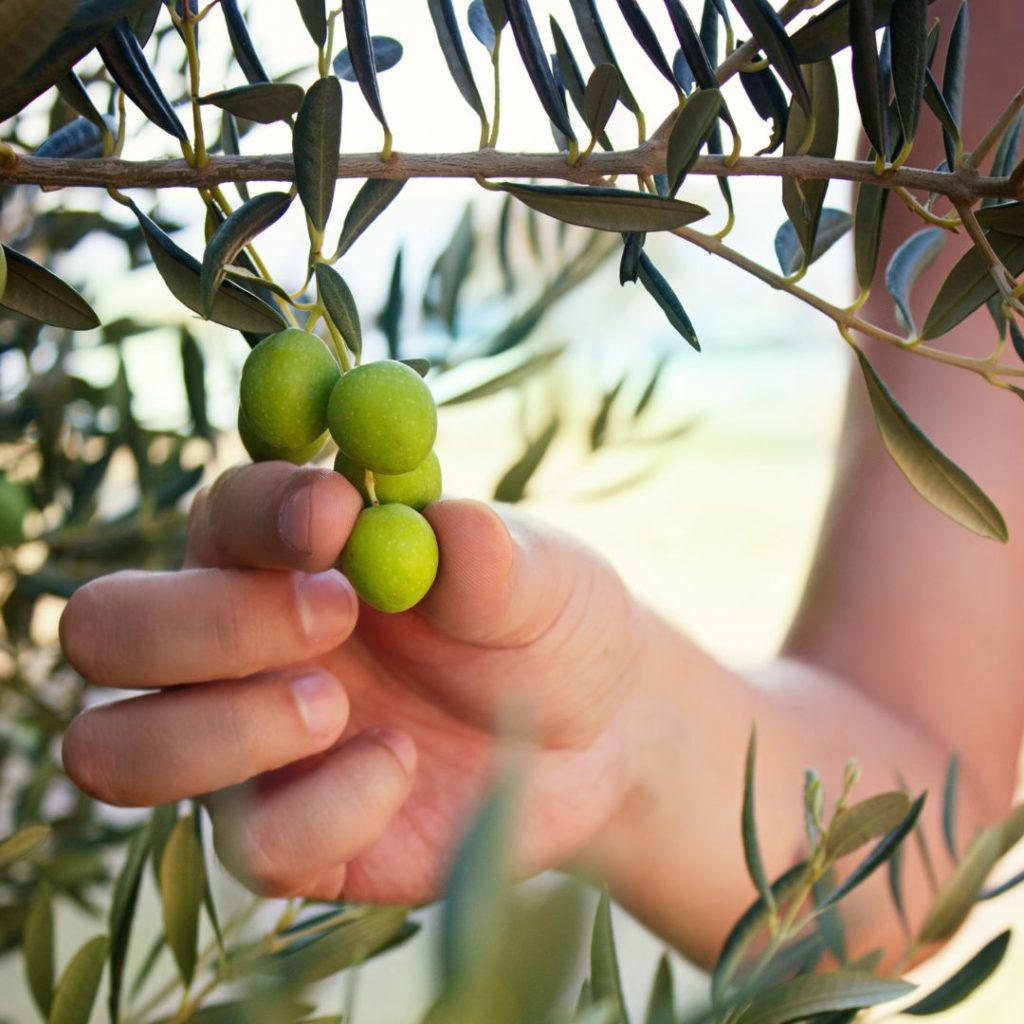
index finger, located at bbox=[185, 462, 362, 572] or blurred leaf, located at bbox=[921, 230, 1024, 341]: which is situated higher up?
blurred leaf, located at bbox=[921, 230, 1024, 341]

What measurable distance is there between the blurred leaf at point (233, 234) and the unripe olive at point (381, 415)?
4cm

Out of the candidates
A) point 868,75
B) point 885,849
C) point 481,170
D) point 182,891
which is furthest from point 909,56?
point 182,891

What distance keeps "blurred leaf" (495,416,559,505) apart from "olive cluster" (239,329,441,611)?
12.0 inches

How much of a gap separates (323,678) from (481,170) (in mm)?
444

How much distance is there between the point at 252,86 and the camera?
0.28 m

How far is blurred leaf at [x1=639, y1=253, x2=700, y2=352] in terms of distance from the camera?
302 mm

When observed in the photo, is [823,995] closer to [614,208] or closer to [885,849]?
[885,849]

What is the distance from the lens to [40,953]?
50 cm

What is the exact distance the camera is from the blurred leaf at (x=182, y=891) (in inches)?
18.5

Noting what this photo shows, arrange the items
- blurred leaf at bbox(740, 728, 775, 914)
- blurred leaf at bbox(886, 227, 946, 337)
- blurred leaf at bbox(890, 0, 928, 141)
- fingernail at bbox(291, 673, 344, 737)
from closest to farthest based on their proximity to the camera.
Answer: blurred leaf at bbox(890, 0, 928, 141) < blurred leaf at bbox(886, 227, 946, 337) < blurred leaf at bbox(740, 728, 775, 914) < fingernail at bbox(291, 673, 344, 737)

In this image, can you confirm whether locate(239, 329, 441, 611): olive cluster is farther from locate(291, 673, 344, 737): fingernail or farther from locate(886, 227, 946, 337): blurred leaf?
locate(291, 673, 344, 737): fingernail

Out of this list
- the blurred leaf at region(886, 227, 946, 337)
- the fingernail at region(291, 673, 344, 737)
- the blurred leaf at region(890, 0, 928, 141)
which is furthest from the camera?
the fingernail at region(291, 673, 344, 737)

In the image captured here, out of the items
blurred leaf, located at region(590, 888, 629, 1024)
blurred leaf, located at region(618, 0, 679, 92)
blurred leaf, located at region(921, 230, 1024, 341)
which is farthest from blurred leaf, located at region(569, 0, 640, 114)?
blurred leaf, located at region(590, 888, 629, 1024)

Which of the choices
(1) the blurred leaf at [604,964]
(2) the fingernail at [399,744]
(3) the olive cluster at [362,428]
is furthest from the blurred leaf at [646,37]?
(2) the fingernail at [399,744]
